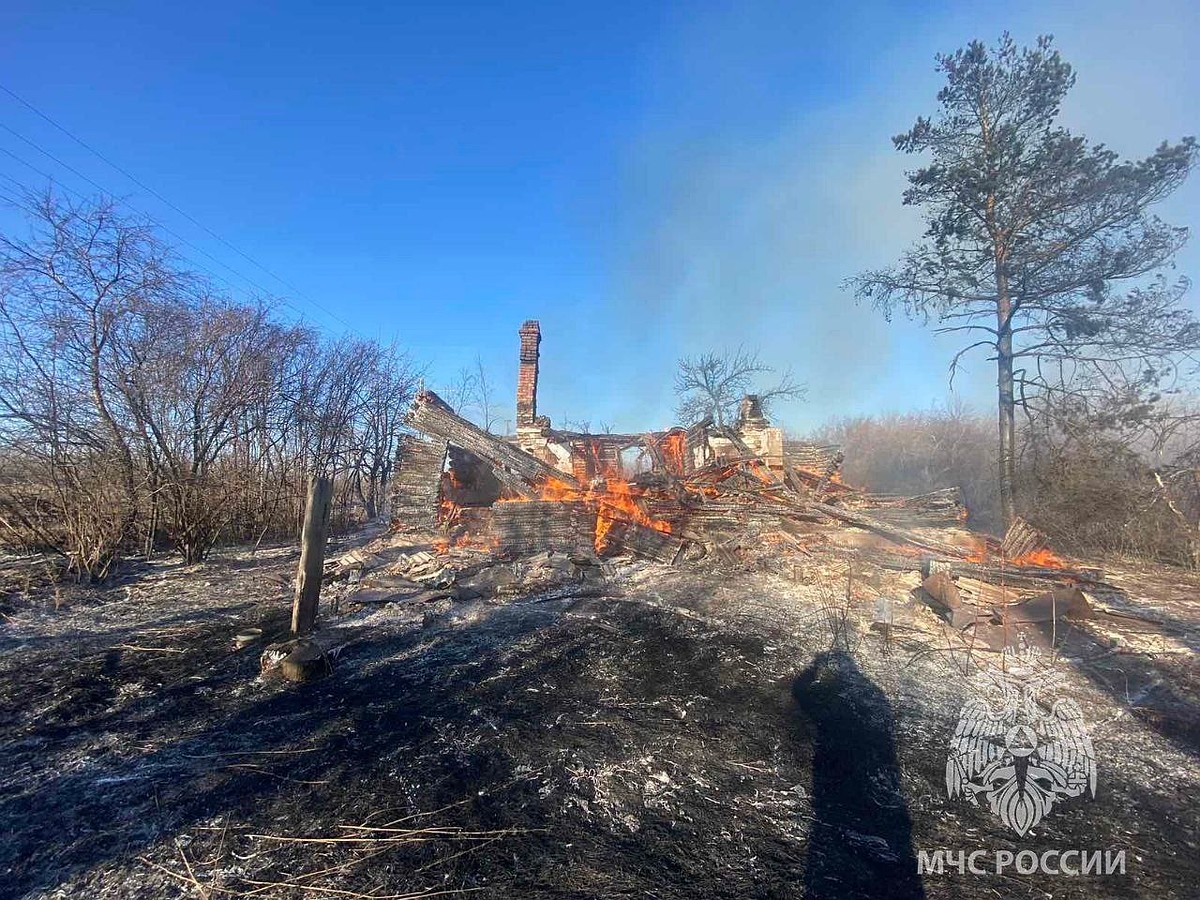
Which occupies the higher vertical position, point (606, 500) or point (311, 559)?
point (606, 500)

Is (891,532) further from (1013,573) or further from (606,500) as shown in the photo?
(606,500)

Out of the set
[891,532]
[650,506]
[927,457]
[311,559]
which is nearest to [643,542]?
[650,506]

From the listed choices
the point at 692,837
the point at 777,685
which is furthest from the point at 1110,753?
the point at 692,837

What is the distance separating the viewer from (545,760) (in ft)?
11.9

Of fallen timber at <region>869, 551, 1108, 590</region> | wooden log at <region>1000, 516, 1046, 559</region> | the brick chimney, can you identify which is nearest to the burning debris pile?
wooden log at <region>1000, 516, 1046, 559</region>

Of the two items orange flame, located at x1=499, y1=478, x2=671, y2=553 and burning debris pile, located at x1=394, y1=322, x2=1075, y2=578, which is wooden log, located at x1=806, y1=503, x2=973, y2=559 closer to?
burning debris pile, located at x1=394, y1=322, x2=1075, y2=578

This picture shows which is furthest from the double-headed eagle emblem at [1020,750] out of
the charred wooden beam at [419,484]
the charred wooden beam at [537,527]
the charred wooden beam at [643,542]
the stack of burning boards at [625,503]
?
the charred wooden beam at [419,484]

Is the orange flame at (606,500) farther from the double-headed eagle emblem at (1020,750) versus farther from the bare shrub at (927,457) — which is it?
the bare shrub at (927,457)

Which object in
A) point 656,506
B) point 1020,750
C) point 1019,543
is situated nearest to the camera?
point 1020,750

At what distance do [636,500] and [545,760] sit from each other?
24.5 feet

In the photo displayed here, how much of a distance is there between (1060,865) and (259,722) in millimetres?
5284

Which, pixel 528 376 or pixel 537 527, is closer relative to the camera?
pixel 537 527

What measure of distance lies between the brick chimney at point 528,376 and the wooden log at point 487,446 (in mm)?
4358

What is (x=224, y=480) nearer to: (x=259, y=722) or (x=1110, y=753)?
(x=259, y=722)
